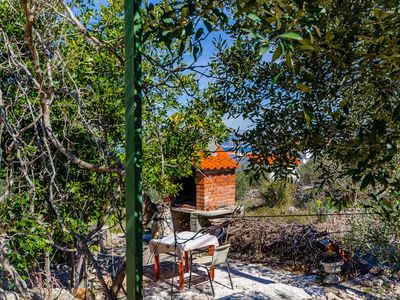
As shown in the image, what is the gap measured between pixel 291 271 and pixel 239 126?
15.7 ft

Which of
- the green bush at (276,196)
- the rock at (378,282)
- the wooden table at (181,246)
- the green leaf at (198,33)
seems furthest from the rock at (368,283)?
the green leaf at (198,33)

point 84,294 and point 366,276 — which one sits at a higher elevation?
point 84,294

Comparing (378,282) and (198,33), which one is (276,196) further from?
(198,33)

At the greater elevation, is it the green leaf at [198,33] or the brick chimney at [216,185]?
the green leaf at [198,33]

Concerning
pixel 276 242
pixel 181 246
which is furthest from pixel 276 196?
pixel 181 246

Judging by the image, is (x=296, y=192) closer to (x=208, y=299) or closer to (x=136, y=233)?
(x=208, y=299)

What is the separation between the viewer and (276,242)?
292 inches

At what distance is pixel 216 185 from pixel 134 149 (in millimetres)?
6922

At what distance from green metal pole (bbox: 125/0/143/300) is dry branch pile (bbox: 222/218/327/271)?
594 centimetres

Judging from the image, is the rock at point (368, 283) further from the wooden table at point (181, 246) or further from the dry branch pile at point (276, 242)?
the wooden table at point (181, 246)

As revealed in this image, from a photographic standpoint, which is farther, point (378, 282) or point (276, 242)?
point (276, 242)

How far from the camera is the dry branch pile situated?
684cm

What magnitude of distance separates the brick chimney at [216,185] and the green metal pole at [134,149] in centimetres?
686

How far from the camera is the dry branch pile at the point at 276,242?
684 centimetres
